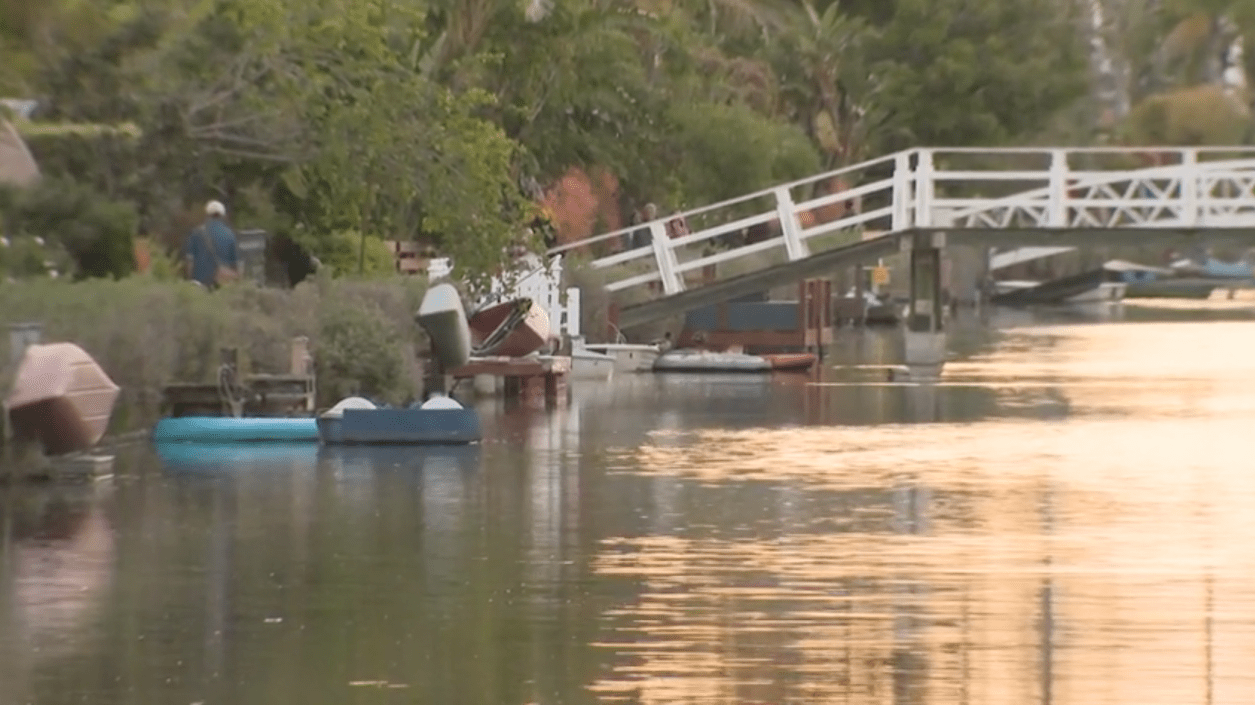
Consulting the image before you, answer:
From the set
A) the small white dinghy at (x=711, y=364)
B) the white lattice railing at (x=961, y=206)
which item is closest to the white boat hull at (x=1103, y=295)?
the white lattice railing at (x=961, y=206)

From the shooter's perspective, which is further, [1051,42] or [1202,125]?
[1202,125]

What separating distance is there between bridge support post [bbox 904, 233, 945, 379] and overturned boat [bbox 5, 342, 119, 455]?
22.0 metres

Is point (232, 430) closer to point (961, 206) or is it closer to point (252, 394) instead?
point (252, 394)

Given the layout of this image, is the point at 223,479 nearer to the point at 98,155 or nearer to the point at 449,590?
the point at 449,590

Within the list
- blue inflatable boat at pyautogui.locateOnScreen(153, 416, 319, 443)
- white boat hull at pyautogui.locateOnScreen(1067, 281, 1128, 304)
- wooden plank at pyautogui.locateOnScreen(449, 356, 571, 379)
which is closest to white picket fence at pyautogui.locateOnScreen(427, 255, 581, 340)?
wooden plank at pyautogui.locateOnScreen(449, 356, 571, 379)

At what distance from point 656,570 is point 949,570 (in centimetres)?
173

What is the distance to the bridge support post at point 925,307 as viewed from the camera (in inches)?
1754

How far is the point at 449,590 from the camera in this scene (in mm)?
17688

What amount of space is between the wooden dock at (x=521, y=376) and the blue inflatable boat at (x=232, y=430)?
5.69 metres

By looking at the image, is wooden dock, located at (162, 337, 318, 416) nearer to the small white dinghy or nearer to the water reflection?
the water reflection

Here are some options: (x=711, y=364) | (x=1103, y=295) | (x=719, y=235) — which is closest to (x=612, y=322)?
(x=711, y=364)

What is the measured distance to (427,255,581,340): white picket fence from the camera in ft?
123

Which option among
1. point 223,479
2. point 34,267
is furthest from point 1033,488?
point 34,267

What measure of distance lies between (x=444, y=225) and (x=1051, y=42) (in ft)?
158
